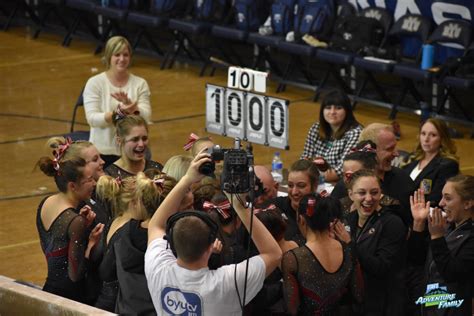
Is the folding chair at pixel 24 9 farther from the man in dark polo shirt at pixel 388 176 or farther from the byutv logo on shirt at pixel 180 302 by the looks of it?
the byutv logo on shirt at pixel 180 302

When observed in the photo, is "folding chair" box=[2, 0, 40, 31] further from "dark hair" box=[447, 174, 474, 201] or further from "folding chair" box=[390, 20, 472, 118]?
"dark hair" box=[447, 174, 474, 201]

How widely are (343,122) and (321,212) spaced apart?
10.1ft

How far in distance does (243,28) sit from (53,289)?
8.74m

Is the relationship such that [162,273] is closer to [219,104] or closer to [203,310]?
[203,310]

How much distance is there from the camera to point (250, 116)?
801 centimetres

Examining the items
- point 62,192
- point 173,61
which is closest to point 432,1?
point 173,61

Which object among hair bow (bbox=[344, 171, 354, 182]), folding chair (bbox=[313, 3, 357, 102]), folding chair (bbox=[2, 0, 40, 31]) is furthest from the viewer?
folding chair (bbox=[2, 0, 40, 31])

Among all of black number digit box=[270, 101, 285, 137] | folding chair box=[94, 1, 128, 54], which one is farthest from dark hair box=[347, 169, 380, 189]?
folding chair box=[94, 1, 128, 54]

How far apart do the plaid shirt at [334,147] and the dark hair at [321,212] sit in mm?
2785

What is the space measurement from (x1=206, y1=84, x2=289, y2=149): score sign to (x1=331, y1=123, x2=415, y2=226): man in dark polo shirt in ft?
2.06

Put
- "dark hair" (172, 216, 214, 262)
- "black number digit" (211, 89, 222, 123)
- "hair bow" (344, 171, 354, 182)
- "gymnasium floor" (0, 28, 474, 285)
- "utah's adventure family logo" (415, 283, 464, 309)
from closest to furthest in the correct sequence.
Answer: "dark hair" (172, 216, 214, 262)
"utah's adventure family logo" (415, 283, 464, 309)
"hair bow" (344, 171, 354, 182)
"black number digit" (211, 89, 222, 123)
"gymnasium floor" (0, 28, 474, 285)

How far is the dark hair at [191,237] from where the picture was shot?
497cm

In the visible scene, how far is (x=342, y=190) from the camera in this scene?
24.0ft

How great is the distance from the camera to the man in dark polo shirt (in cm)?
724
